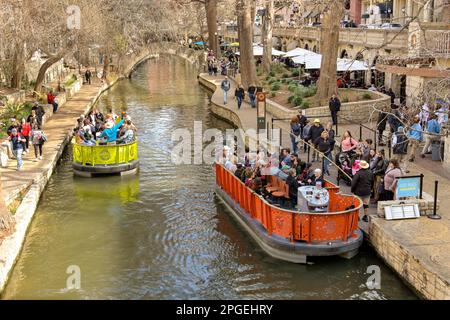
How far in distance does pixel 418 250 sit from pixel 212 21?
149 feet

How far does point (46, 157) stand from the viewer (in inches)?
866

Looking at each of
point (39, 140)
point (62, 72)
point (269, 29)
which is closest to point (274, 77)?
point (269, 29)

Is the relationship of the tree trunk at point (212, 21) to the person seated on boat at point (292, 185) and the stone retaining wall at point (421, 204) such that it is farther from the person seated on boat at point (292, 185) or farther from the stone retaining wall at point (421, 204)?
the stone retaining wall at point (421, 204)

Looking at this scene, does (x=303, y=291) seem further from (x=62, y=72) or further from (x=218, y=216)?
(x=62, y=72)

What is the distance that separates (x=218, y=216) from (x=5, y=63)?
2091 cm

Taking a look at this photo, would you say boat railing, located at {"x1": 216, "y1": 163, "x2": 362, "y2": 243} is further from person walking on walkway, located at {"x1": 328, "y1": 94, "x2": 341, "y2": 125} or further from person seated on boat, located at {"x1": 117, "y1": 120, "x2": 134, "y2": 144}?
person walking on walkway, located at {"x1": 328, "y1": 94, "x2": 341, "y2": 125}

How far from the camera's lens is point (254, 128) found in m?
26.6

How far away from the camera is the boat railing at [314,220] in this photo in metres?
13.0

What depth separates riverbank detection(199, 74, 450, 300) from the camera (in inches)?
443

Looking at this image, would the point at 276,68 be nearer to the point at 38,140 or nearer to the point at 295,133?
the point at 295,133

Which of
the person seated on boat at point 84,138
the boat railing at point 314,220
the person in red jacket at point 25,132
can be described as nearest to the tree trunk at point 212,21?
the person seated on boat at point 84,138

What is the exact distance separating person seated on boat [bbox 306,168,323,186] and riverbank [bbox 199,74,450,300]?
1553mm

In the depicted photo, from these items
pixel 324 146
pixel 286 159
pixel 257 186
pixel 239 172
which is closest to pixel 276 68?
pixel 324 146

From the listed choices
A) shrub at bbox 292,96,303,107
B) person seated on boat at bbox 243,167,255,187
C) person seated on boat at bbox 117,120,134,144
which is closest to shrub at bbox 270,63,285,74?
shrub at bbox 292,96,303,107
